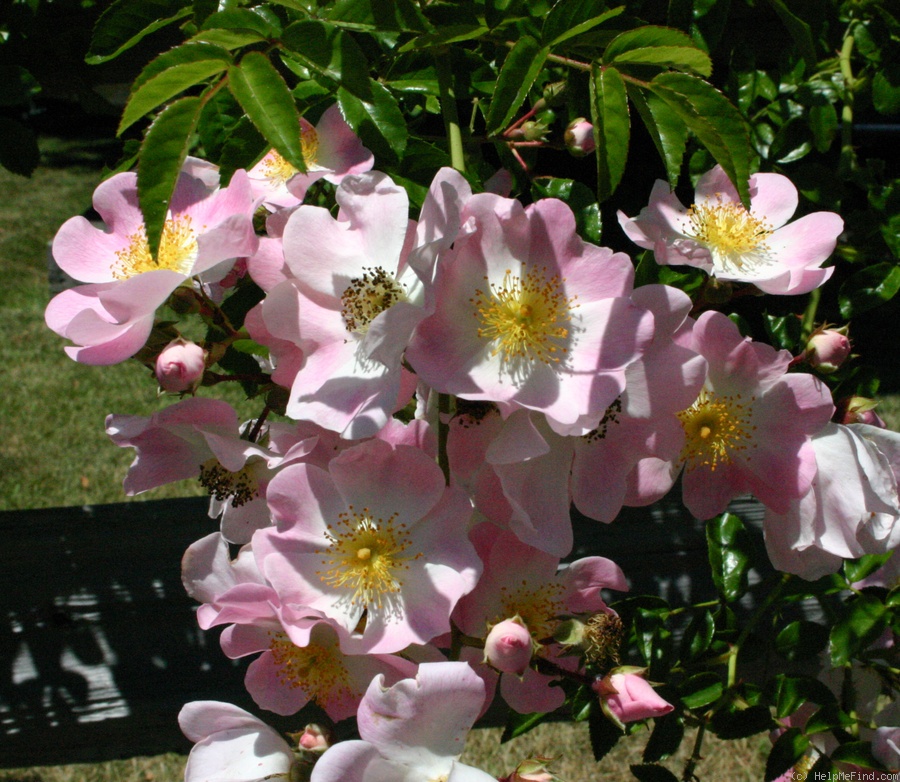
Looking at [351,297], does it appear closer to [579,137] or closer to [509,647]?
[509,647]

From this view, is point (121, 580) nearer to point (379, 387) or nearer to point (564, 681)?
point (564, 681)

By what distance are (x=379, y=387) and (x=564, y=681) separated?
0.45 m

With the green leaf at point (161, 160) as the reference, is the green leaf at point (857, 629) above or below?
below

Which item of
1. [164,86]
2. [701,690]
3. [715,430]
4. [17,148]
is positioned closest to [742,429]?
[715,430]

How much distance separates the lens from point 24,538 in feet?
5.32

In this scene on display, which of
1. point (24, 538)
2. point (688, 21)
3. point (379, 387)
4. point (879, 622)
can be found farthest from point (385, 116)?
point (24, 538)

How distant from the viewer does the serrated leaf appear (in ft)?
2.21

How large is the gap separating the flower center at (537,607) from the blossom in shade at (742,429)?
0.14m

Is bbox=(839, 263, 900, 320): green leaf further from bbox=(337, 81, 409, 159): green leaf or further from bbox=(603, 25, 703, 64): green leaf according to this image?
bbox=(337, 81, 409, 159): green leaf

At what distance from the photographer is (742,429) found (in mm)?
829

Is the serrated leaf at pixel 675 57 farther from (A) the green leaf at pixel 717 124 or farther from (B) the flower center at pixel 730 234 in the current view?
(B) the flower center at pixel 730 234

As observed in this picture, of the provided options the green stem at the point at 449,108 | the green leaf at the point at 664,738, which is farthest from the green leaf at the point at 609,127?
the green leaf at the point at 664,738

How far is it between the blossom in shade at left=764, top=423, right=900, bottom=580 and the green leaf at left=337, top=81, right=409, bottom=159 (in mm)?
509

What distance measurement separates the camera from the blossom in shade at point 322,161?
857mm
